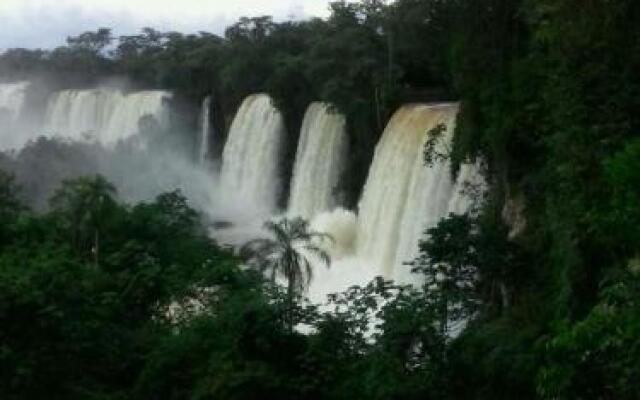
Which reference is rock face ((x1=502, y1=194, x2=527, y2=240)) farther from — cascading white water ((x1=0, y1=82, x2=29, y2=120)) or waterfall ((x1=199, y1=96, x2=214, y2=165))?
cascading white water ((x1=0, y1=82, x2=29, y2=120))

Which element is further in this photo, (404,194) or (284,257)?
(404,194)

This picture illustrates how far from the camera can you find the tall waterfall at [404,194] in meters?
21.2

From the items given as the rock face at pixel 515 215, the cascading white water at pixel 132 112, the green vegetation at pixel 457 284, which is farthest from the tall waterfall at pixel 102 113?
the rock face at pixel 515 215

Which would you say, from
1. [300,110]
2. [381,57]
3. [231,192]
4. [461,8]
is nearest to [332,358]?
[461,8]

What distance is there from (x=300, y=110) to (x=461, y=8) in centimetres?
1695

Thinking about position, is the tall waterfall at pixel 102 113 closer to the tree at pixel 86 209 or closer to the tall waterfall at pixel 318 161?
the tall waterfall at pixel 318 161

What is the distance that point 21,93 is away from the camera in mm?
61000

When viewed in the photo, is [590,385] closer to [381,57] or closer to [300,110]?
[381,57]

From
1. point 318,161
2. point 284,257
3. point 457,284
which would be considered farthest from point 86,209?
point 318,161

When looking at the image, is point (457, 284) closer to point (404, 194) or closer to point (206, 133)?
point (404, 194)

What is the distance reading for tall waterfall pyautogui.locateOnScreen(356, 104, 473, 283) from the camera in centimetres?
2120

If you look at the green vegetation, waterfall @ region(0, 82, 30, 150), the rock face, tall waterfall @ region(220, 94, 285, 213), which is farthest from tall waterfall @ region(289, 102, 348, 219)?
waterfall @ region(0, 82, 30, 150)

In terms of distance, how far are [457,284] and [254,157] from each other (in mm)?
21074

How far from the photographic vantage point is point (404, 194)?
23.0m
